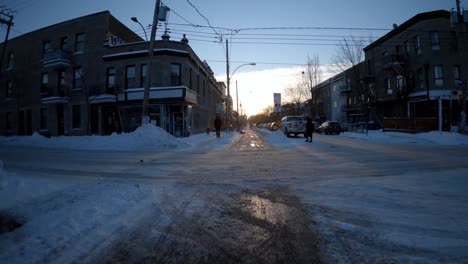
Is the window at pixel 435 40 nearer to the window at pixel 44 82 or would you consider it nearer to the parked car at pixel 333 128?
the parked car at pixel 333 128

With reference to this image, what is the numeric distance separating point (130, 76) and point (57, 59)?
29.0 ft

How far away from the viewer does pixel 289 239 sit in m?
2.73

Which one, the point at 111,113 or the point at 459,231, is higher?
the point at 111,113

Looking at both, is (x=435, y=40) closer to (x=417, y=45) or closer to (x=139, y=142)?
(x=417, y=45)

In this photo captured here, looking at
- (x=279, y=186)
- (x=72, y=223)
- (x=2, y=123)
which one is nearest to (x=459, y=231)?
(x=279, y=186)

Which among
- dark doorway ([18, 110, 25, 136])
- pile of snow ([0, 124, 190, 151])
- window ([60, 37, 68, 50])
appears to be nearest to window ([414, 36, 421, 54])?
pile of snow ([0, 124, 190, 151])

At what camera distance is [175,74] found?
22875 millimetres

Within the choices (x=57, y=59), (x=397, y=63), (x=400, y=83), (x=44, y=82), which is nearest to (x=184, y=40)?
(x=57, y=59)

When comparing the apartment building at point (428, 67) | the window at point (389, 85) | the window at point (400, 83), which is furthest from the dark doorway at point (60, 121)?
the window at point (389, 85)

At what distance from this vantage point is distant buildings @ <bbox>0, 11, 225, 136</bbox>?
22531 mm

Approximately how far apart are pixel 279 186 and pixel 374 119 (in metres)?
39.2

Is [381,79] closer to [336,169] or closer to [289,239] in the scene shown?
[336,169]

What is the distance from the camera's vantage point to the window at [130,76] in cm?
2314

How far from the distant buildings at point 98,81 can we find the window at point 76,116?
104 mm
